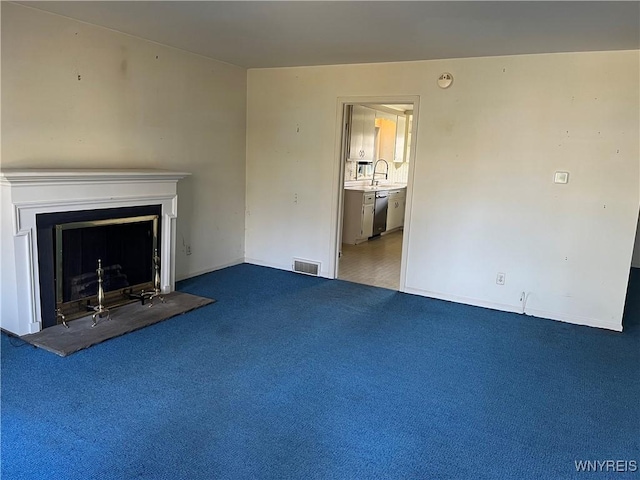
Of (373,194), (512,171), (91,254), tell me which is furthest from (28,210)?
(373,194)

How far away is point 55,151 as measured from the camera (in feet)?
12.1

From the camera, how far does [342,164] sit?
207 inches

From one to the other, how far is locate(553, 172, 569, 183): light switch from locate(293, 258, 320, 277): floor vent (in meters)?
2.68

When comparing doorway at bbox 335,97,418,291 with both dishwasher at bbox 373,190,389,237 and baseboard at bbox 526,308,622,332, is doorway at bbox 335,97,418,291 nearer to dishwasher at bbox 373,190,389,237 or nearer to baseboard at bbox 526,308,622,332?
dishwasher at bbox 373,190,389,237

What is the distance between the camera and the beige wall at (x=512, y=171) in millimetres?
3980

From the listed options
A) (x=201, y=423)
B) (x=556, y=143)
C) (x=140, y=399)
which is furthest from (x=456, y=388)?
(x=556, y=143)

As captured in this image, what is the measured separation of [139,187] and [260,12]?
1807 millimetres

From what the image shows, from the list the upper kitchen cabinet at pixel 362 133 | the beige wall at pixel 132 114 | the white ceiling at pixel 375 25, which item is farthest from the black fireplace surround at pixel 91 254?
the upper kitchen cabinet at pixel 362 133

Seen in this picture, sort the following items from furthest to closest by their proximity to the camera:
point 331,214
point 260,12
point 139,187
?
1. point 331,214
2. point 139,187
3. point 260,12

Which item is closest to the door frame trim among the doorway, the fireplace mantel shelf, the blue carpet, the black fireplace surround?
the doorway

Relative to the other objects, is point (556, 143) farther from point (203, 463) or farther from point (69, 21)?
point (69, 21)

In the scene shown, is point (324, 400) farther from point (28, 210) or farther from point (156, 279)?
point (28, 210)

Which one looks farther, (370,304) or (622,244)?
(370,304)

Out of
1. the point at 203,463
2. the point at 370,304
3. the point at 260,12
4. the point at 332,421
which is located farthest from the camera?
the point at 370,304
